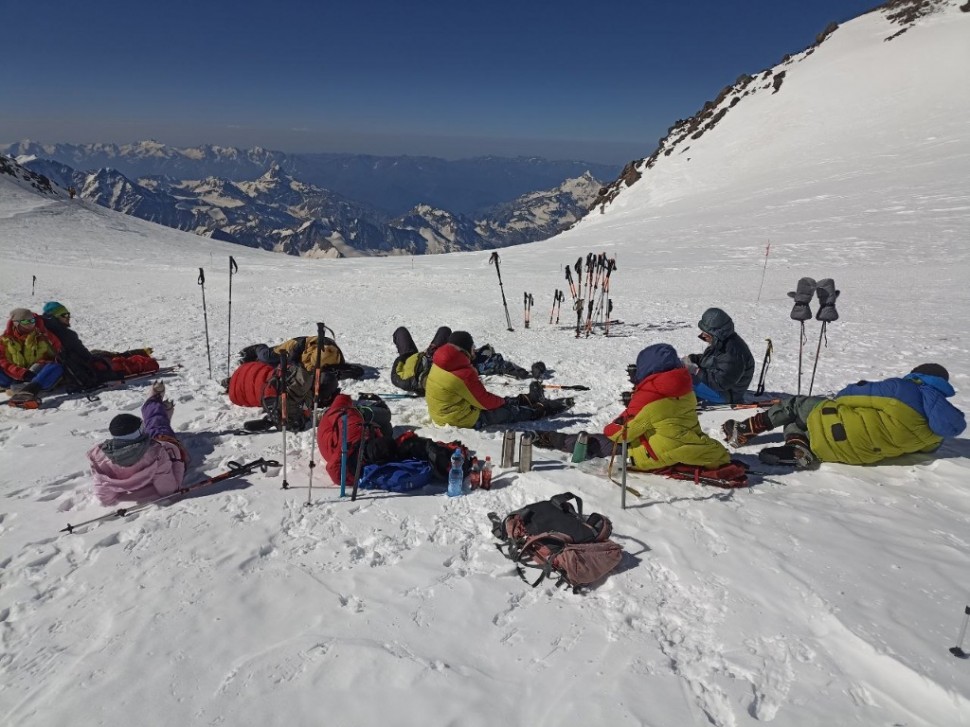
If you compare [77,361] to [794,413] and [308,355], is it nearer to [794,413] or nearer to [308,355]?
[308,355]

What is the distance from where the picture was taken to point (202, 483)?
6.60 metres

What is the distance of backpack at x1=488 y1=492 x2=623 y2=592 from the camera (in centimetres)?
492

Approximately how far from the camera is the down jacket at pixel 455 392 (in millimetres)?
8273

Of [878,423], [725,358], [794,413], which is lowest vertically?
[794,413]

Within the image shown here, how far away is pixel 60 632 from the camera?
4344 millimetres

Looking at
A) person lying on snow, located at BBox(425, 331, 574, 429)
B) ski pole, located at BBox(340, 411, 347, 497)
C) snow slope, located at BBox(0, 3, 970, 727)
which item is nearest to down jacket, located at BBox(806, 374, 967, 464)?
snow slope, located at BBox(0, 3, 970, 727)

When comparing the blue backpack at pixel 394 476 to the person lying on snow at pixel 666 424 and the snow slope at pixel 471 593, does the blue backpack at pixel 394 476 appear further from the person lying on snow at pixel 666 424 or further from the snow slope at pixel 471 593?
the person lying on snow at pixel 666 424

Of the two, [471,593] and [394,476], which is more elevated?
[394,476]

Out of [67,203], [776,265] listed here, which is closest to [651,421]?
[776,265]

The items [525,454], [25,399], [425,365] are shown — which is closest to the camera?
[525,454]

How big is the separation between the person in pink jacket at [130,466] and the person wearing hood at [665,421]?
17.8 ft

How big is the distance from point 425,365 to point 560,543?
232 inches

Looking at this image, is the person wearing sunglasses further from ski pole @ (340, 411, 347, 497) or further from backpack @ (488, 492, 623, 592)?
backpack @ (488, 492, 623, 592)

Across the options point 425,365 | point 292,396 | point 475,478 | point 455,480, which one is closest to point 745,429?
point 475,478
